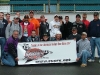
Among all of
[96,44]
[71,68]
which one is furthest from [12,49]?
[96,44]

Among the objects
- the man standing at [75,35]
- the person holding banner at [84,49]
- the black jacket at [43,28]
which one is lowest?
the person holding banner at [84,49]

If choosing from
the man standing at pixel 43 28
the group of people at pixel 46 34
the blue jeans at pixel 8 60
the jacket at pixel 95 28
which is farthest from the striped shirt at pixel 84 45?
the blue jeans at pixel 8 60

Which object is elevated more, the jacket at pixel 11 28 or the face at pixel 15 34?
the jacket at pixel 11 28

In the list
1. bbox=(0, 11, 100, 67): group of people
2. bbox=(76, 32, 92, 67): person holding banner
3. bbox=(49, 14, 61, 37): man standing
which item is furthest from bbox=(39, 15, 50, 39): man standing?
bbox=(76, 32, 92, 67): person holding banner

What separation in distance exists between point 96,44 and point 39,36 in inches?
95.2

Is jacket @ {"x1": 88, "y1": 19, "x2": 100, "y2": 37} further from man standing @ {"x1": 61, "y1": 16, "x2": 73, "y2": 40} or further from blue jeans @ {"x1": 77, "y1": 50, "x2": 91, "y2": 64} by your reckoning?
blue jeans @ {"x1": 77, "y1": 50, "x2": 91, "y2": 64}

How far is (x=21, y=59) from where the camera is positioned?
9.76 meters

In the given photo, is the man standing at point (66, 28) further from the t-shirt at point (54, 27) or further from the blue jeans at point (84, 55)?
the blue jeans at point (84, 55)

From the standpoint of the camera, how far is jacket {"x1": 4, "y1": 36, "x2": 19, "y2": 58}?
969 centimetres

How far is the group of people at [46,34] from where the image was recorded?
977cm

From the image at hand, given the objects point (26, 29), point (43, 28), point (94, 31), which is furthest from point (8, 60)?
point (94, 31)

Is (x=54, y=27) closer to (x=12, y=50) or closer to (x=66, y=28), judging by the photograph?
(x=66, y=28)

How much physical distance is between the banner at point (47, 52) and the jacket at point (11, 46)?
0.53 ft

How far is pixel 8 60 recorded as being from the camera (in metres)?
9.83
